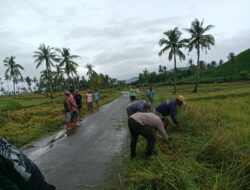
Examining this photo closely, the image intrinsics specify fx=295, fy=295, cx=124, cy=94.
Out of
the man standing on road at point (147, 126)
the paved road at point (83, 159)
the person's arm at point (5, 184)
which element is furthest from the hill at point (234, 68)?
the person's arm at point (5, 184)

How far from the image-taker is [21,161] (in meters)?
2.32

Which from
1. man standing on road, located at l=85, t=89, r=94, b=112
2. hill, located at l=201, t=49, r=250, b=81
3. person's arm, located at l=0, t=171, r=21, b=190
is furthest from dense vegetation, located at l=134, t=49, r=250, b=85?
person's arm, located at l=0, t=171, r=21, b=190

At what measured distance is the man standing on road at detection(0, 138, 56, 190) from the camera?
2084mm

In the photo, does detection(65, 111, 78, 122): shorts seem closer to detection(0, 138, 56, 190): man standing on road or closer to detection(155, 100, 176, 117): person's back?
detection(155, 100, 176, 117): person's back

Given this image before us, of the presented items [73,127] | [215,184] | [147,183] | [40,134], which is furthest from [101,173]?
[73,127]

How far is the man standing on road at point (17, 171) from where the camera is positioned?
208 centimetres

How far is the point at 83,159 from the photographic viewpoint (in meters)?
7.83

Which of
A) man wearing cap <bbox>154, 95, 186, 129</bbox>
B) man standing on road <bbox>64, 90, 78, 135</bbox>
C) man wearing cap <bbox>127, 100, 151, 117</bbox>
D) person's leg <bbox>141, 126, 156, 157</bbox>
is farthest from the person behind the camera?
man standing on road <bbox>64, 90, 78, 135</bbox>

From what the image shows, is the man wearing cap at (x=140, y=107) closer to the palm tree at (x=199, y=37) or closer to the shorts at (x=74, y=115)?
the shorts at (x=74, y=115)

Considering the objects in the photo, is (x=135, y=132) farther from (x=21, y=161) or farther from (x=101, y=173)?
(x=21, y=161)

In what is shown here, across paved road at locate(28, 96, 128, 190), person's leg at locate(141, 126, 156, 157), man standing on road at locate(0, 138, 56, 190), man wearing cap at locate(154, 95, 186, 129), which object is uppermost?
man standing on road at locate(0, 138, 56, 190)

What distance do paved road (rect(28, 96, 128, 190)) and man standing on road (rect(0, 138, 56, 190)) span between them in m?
3.38

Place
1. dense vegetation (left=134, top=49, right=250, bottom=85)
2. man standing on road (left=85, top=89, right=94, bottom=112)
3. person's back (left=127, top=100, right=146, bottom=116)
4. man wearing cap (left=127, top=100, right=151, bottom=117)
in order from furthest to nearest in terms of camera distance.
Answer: dense vegetation (left=134, top=49, right=250, bottom=85) → man standing on road (left=85, top=89, right=94, bottom=112) → person's back (left=127, top=100, right=146, bottom=116) → man wearing cap (left=127, top=100, right=151, bottom=117)

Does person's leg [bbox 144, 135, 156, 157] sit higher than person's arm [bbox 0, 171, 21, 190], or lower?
lower
